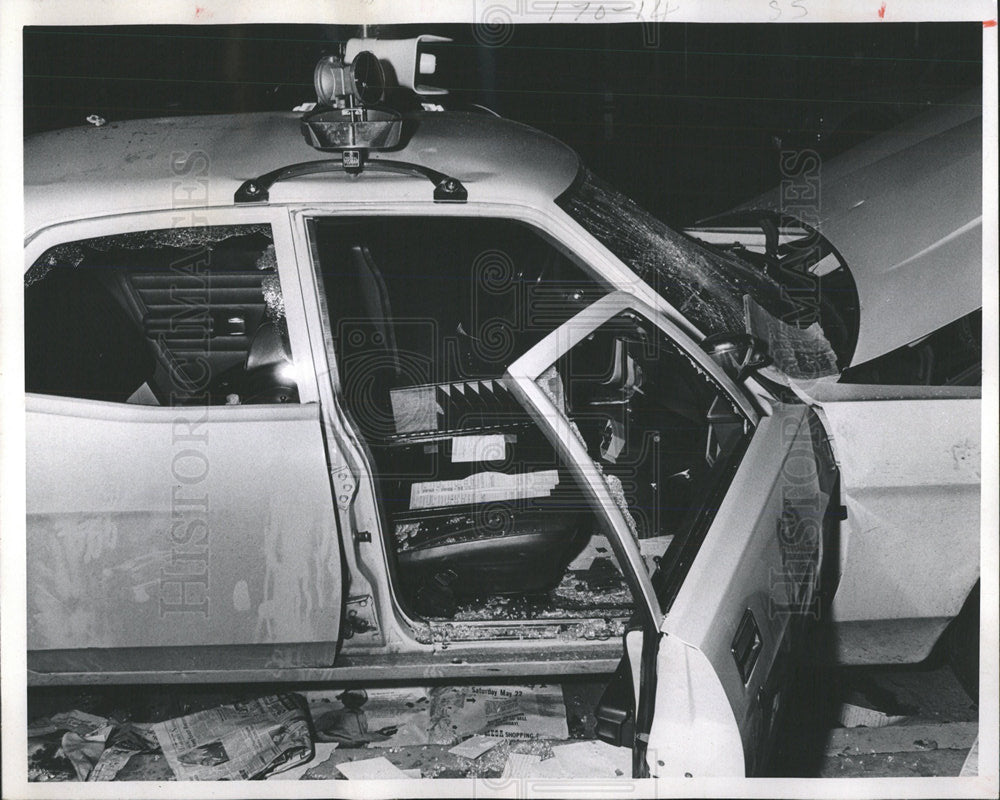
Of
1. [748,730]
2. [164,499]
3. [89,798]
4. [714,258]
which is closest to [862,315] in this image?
[714,258]

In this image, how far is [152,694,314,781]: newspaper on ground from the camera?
197cm

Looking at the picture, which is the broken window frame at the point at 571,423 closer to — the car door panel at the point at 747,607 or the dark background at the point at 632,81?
the car door panel at the point at 747,607

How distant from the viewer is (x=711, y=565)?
4.67 feet

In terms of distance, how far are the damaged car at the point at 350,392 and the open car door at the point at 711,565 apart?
0.04ft

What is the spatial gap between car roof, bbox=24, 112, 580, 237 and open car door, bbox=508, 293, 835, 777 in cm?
40

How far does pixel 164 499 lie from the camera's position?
1.77 meters

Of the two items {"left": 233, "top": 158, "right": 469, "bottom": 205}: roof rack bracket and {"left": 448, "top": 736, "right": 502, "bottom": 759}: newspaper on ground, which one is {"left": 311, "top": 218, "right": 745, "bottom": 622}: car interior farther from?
{"left": 448, "top": 736, "right": 502, "bottom": 759}: newspaper on ground

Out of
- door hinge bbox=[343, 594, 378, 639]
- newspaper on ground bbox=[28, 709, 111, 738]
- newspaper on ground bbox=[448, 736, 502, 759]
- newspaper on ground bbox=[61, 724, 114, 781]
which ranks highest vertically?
door hinge bbox=[343, 594, 378, 639]

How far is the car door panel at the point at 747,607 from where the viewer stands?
138 centimetres

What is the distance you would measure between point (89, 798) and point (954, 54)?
112 inches

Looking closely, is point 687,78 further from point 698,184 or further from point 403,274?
point 403,274

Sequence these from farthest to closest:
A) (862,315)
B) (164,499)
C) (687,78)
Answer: (687,78), (862,315), (164,499)

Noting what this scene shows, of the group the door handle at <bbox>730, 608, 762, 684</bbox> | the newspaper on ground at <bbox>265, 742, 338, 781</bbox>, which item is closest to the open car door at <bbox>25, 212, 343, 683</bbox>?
the newspaper on ground at <bbox>265, 742, 338, 781</bbox>

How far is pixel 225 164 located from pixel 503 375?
81 cm
